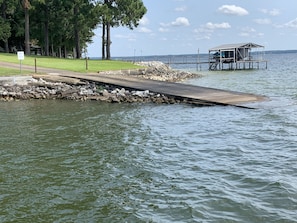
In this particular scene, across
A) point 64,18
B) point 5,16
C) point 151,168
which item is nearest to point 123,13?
point 64,18

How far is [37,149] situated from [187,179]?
4491mm

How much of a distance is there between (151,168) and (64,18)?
4713 cm

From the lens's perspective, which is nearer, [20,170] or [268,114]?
[20,170]

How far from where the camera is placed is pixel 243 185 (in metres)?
7.33

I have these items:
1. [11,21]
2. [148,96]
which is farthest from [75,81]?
[11,21]

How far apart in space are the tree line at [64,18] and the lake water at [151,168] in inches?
1341

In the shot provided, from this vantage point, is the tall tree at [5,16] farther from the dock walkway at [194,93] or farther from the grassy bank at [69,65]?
the dock walkway at [194,93]

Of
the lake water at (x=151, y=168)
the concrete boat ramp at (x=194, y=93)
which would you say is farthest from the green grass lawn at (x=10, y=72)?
the lake water at (x=151, y=168)

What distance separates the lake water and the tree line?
112ft

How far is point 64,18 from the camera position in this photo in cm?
5212

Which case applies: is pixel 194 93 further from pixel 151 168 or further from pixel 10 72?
pixel 10 72

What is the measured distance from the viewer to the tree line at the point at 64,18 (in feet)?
154

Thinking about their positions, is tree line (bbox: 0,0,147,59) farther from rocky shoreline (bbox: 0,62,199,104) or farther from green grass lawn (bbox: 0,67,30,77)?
rocky shoreline (bbox: 0,62,199,104)

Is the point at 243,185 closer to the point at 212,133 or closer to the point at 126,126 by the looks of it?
the point at 212,133
